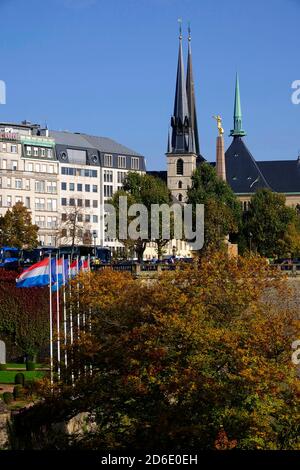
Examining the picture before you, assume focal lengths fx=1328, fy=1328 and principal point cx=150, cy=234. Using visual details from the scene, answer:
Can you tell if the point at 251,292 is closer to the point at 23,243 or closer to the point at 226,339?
the point at 226,339

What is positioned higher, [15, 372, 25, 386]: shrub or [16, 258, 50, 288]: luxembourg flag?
[16, 258, 50, 288]: luxembourg flag

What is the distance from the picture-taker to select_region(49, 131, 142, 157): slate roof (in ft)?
573

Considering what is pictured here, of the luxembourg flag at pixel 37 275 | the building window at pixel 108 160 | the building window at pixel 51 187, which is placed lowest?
the luxembourg flag at pixel 37 275

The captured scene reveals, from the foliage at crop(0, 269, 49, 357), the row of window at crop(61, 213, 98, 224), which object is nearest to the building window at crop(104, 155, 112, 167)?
the row of window at crop(61, 213, 98, 224)

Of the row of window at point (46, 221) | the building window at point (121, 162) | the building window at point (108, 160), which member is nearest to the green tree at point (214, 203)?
the row of window at point (46, 221)

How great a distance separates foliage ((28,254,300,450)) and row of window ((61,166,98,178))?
118m

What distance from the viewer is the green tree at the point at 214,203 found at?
13912 centimetres

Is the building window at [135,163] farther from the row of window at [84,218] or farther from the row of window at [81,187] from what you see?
the row of window at [84,218]

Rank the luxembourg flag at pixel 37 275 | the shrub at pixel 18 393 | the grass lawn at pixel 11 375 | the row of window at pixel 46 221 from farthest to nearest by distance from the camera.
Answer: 1. the row of window at pixel 46 221
2. the grass lawn at pixel 11 375
3. the luxembourg flag at pixel 37 275
4. the shrub at pixel 18 393

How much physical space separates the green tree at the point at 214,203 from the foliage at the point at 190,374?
8031 centimetres

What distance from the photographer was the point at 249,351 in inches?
1826

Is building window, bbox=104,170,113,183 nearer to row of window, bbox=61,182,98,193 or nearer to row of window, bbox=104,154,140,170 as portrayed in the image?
row of window, bbox=104,154,140,170
